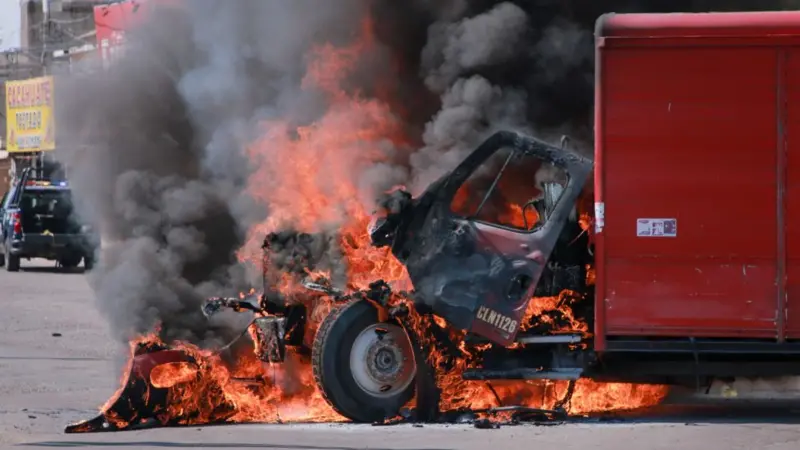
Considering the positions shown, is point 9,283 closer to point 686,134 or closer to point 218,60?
point 218,60

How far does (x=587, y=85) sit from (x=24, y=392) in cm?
550

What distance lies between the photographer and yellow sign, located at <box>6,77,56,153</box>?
45781 millimetres

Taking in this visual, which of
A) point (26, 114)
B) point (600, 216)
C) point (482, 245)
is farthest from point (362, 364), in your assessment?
point (26, 114)

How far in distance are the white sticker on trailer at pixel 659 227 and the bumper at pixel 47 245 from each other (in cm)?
2168

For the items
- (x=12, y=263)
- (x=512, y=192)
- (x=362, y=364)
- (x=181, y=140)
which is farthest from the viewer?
(x=12, y=263)

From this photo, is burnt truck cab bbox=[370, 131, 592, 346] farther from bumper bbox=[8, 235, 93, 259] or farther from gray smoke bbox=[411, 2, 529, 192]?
bumper bbox=[8, 235, 93, 259]

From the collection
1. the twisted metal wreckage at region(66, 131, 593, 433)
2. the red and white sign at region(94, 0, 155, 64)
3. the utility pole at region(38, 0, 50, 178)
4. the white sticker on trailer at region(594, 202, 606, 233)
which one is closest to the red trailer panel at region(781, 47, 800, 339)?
the white sticker on trailer at region(594, 202, 606, 233)

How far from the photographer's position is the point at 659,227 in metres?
9.11

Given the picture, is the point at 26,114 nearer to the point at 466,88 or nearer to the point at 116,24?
the point at 116,24

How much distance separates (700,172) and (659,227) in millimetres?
434

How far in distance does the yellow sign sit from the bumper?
15.4 metres

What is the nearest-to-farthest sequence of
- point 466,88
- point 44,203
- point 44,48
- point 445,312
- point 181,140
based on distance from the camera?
point 445,312 < point 466,88 < point 181,140 < point 44,203 < point 44,48

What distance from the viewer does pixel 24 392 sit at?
38.7 ft

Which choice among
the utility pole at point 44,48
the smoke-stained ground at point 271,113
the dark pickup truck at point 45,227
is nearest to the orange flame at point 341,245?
the smoke-stained ground at point 271,113
